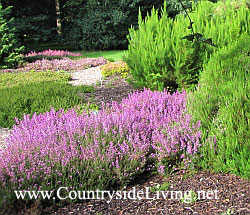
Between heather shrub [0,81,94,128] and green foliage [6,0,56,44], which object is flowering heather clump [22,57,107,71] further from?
green foliage [6,0,56,44]

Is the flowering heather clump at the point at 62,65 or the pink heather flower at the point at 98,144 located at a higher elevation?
the pink heather flower at the point at 98,144

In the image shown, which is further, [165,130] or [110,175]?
[165,130]

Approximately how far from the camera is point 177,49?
6641 millimetres

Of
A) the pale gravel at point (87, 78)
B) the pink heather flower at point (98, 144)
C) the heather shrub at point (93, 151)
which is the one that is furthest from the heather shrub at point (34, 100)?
the heather shrub at point (93, 151)

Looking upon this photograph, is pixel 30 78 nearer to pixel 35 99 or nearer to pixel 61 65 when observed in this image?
pixel 61 65

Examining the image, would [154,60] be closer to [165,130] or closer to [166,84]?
[166,84]

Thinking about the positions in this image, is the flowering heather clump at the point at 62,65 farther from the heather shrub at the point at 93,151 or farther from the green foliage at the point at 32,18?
the heather shrub at the point at 93,151

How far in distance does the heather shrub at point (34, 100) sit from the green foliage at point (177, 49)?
1.63m

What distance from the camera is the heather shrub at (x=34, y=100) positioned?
681cm

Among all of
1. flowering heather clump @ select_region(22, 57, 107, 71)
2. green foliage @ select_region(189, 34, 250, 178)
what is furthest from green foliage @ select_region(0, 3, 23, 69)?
green foliage @ select_region(189, 34, 250, 178)

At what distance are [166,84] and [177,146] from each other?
328cm

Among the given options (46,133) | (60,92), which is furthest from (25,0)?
(46,133)

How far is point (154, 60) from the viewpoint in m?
6.75

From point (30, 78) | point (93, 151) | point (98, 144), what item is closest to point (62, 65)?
point (30, 78)
